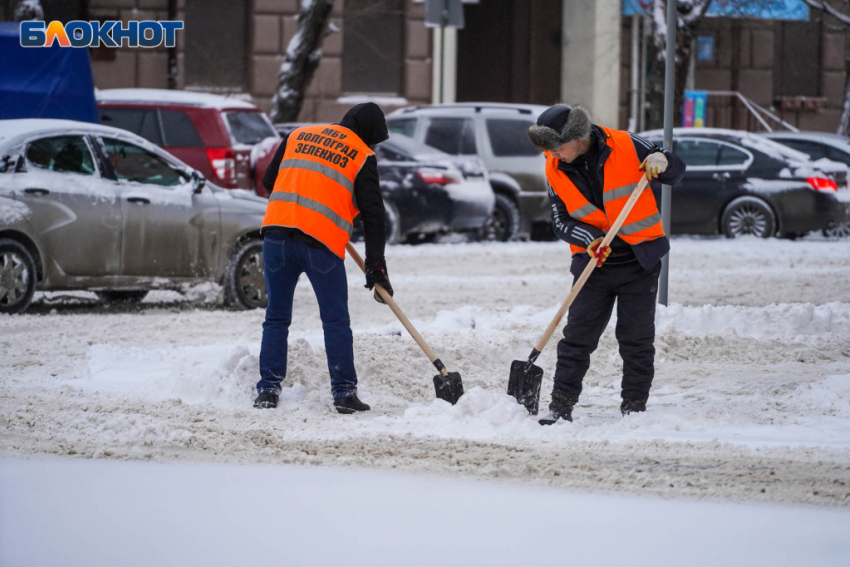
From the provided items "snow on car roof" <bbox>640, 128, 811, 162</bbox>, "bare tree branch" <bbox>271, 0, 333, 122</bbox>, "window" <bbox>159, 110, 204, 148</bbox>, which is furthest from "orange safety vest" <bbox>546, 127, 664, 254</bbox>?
"bare tree branch" <bbox>271, 0, 333, 122</bbox>

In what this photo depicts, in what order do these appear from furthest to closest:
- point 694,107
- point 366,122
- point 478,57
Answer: point 478,57 → point 694,107 → point 366,122

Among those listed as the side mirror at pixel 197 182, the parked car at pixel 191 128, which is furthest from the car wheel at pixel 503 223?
the side mirror at pixel 197 182

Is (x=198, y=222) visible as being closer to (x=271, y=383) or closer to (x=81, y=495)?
(x=271, y=383)

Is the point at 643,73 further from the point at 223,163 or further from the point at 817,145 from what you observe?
the point at 223,163

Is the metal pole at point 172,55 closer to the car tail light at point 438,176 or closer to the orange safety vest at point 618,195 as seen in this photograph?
the car tail light at point 438,176

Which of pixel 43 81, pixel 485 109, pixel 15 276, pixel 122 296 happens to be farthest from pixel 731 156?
pixel 15 276

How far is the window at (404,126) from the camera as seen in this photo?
16.8 m

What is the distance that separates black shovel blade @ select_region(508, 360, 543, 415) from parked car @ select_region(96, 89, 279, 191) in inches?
326

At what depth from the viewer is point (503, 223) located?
16.3 metres

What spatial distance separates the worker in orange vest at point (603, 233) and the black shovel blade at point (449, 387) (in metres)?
→ 0.49

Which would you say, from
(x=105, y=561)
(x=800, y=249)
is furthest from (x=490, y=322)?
(x=800, y=249)

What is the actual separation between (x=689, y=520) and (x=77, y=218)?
21.2 feet

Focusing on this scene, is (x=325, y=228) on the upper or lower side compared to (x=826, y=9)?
lower

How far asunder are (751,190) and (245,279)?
8.04m
